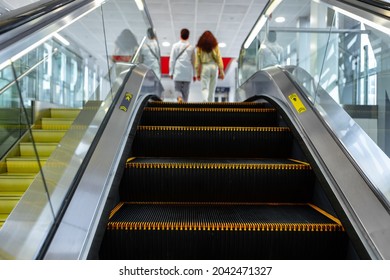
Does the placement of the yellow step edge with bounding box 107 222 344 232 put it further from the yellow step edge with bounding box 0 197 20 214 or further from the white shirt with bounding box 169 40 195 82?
the white shirt with bounding box 169 40 195 82

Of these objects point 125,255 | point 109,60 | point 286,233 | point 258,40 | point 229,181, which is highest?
point 258,40

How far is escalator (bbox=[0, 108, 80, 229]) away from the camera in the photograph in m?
1.67

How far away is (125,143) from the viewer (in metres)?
2.44

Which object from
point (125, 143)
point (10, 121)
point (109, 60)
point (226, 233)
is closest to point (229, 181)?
point (226, 233)

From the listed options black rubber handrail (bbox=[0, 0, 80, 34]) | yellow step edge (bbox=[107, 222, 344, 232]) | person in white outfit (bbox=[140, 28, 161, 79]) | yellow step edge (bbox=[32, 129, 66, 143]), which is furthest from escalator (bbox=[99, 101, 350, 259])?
person in white outfit (bbox=[140, 28, 161, 79])

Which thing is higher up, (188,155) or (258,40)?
(258,40)

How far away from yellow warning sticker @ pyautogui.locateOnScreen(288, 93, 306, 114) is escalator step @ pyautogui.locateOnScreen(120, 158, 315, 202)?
64cm

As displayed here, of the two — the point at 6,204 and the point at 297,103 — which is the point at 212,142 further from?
the point at 6,204

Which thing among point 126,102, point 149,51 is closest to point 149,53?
point 149,51

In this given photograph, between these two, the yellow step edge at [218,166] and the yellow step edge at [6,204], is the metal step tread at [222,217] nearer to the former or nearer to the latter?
the yellow step edge at [218,166]

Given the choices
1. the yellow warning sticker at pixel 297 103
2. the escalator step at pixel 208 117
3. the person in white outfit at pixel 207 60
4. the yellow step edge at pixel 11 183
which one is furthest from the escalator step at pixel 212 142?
the person in white outfit at pixel 207 60

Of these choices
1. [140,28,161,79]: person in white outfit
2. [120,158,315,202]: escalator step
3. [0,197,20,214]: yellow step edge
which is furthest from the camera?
[140,28,161,79]: person in white outfit
